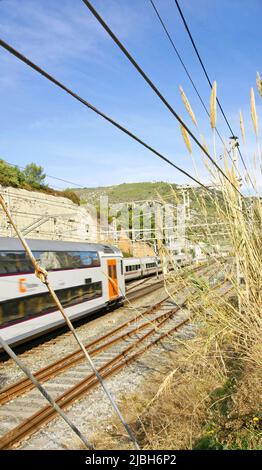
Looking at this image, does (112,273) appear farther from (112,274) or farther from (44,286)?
(44,286)

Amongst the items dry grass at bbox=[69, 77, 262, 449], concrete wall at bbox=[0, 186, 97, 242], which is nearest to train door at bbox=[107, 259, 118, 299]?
dry grass at bbox=[69, 77, 262, 449]

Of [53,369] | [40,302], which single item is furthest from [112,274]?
[53,369]

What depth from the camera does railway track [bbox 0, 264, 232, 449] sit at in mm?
5867

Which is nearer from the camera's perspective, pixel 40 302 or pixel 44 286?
pixel 40 302

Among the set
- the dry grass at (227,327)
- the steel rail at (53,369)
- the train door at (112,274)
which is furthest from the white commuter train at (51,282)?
the dry grass at (227,327)

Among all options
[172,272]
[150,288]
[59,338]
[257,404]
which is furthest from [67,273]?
[150,288]

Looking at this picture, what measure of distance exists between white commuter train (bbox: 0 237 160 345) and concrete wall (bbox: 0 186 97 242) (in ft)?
41.1

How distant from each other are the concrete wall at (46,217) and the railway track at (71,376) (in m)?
16.4

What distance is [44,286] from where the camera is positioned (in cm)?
1095

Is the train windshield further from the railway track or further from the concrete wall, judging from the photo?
the concrete wall

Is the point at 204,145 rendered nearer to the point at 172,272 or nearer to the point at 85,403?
the point at 172,272

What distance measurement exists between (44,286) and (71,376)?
131 inches

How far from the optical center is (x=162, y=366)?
8602mm

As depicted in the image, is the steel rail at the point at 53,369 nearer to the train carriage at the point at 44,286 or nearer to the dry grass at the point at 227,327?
the dry grass at the point at 227,327
